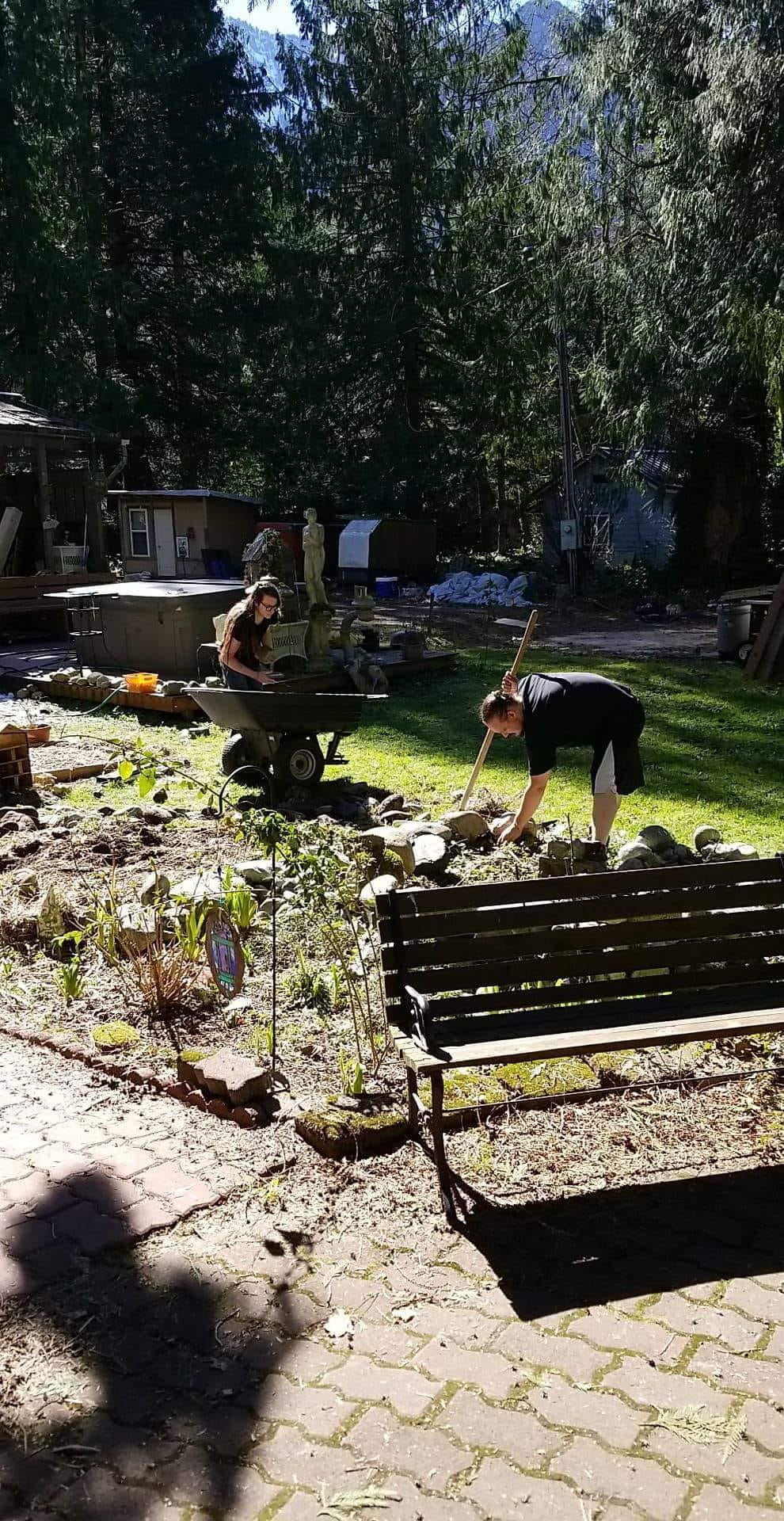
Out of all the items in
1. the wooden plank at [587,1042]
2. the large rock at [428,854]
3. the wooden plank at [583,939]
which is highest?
the wooden plank at [583,939]

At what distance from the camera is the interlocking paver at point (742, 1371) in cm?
266

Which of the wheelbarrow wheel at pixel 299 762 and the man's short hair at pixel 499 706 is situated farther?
the wheelbarrow wheel at pixel 299 762

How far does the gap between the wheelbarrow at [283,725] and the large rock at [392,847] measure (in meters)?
1.49

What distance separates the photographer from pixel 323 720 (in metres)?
8.30

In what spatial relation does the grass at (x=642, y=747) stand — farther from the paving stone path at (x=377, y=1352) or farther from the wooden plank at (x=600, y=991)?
the paving stone path at (x=377, y=1352)

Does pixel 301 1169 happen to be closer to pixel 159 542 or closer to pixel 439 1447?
pixel 439 1447

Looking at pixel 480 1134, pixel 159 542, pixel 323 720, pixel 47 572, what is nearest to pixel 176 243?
pixel 159 542

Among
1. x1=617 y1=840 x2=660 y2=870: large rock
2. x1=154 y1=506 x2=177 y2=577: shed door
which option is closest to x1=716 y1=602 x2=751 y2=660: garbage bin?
x1=617 y1=840 x2=660 y2=870: large rock

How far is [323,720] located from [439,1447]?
19.9 ft

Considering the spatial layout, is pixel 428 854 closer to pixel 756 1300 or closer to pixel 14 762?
pixel 14 762

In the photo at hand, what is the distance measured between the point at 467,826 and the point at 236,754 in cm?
256

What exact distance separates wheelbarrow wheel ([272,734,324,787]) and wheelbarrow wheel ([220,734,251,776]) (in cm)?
42

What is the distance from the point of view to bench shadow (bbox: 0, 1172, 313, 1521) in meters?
2.40

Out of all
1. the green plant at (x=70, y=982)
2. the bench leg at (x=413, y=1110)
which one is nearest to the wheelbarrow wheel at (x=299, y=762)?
the green plant at (x=70, y=982)
